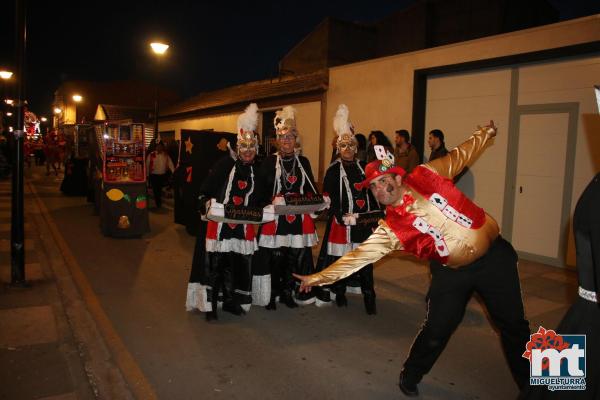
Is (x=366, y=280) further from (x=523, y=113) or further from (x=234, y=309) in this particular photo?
(x=523, y=113)

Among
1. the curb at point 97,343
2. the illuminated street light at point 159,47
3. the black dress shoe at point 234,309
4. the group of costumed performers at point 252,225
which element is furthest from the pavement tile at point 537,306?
the illuminated street light at point 159,47

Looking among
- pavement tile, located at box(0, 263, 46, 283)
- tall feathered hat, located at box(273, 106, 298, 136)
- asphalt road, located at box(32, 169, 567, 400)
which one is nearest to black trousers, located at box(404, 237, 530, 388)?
asphalt road, located at box(32, 169, 567, 400)

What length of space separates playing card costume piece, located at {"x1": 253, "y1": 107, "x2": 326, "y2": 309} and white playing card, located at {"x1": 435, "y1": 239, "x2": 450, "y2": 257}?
2.54m

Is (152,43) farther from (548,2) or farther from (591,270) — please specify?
(548,2)

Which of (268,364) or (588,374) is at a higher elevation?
(588,374)

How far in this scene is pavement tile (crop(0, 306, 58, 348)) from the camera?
461 cm

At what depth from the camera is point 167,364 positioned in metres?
4.21

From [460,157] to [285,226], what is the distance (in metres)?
2.49

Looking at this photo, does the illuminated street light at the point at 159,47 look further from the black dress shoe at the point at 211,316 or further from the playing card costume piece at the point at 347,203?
the black dress shoe at the point at 211,316

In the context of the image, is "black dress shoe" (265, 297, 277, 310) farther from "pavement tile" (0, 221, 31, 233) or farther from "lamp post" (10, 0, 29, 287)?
"pavement tile" (0, 221, 31, 233)

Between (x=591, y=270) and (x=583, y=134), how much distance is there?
619 centimetres

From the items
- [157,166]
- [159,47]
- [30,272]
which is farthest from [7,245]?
[159,47]

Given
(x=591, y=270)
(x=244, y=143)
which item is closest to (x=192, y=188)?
(x=244, y=143)

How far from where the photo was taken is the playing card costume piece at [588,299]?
7.04 feet
